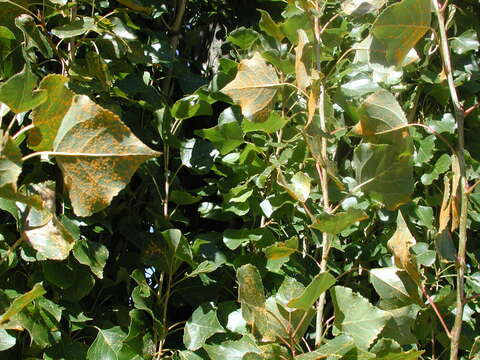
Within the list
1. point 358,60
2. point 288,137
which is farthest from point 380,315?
point 358,60

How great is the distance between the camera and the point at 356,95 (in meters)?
1.29

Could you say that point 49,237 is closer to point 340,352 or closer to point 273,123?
point 340,352

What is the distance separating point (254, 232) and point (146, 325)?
29 cm

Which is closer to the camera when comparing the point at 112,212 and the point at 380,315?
the point at 380,315

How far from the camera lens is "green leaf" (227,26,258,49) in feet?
4.78

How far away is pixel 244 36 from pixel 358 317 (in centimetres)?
81

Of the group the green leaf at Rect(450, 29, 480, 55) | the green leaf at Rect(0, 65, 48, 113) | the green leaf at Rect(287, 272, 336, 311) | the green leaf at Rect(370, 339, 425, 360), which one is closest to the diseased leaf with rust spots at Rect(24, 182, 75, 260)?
the green leaf at Rect(0, 65, 48, 113)

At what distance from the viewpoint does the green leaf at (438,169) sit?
161 centimetres

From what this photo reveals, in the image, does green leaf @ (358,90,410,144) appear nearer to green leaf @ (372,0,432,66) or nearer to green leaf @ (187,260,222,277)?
green leaf @ (372,0,432,66)

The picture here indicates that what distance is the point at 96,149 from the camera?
0.75 m

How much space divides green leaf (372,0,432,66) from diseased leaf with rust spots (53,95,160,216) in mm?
395

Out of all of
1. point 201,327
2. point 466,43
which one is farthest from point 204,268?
point 466,43

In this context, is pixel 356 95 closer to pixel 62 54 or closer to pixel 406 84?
pixel 406 84

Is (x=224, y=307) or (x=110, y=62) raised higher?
(x=110, y=62)
